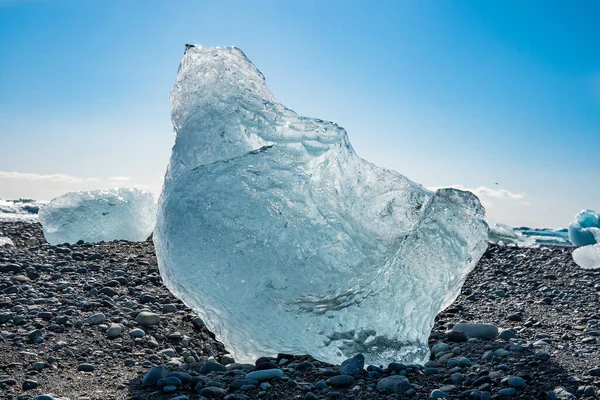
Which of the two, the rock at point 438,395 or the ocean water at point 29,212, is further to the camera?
the ocean water at point 29,212

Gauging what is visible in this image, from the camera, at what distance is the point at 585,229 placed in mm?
15930

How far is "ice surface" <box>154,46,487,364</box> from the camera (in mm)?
3910

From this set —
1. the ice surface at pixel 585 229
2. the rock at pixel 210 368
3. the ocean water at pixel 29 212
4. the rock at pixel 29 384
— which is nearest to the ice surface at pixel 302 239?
the rock at pixel 210 368

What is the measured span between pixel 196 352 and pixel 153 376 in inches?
37.8

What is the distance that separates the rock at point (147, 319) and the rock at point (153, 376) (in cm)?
118

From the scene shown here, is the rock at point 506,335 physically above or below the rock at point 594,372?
below

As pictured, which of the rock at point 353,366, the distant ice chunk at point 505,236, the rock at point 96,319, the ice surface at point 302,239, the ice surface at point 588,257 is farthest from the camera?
the distant ice chunk at point 505,236

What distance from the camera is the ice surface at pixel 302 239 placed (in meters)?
3.91

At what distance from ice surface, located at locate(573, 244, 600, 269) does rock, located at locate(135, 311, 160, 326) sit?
7843 mm

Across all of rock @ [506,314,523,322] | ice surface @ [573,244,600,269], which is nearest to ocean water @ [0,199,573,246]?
ice surface @ [573,244,600,269]

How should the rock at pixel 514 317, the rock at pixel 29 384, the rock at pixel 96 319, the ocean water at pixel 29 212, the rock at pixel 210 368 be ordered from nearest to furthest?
the rock at pixel 29 384 → the rock at pixel 210 368 → the rock at pixel 96 319 → the rock at pixel 514 317 → the ocean water at pixel 29 212

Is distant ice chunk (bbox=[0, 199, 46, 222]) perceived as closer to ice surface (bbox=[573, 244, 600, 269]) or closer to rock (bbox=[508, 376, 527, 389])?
ice surface (bbox=[573, 244, 600, 269])

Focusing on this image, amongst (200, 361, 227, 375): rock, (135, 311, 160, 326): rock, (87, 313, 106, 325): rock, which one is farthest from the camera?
(135, 311, 160, 326): rock

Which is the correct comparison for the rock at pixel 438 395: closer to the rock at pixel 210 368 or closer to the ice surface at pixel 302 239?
the ice surface at pixel 302 239
